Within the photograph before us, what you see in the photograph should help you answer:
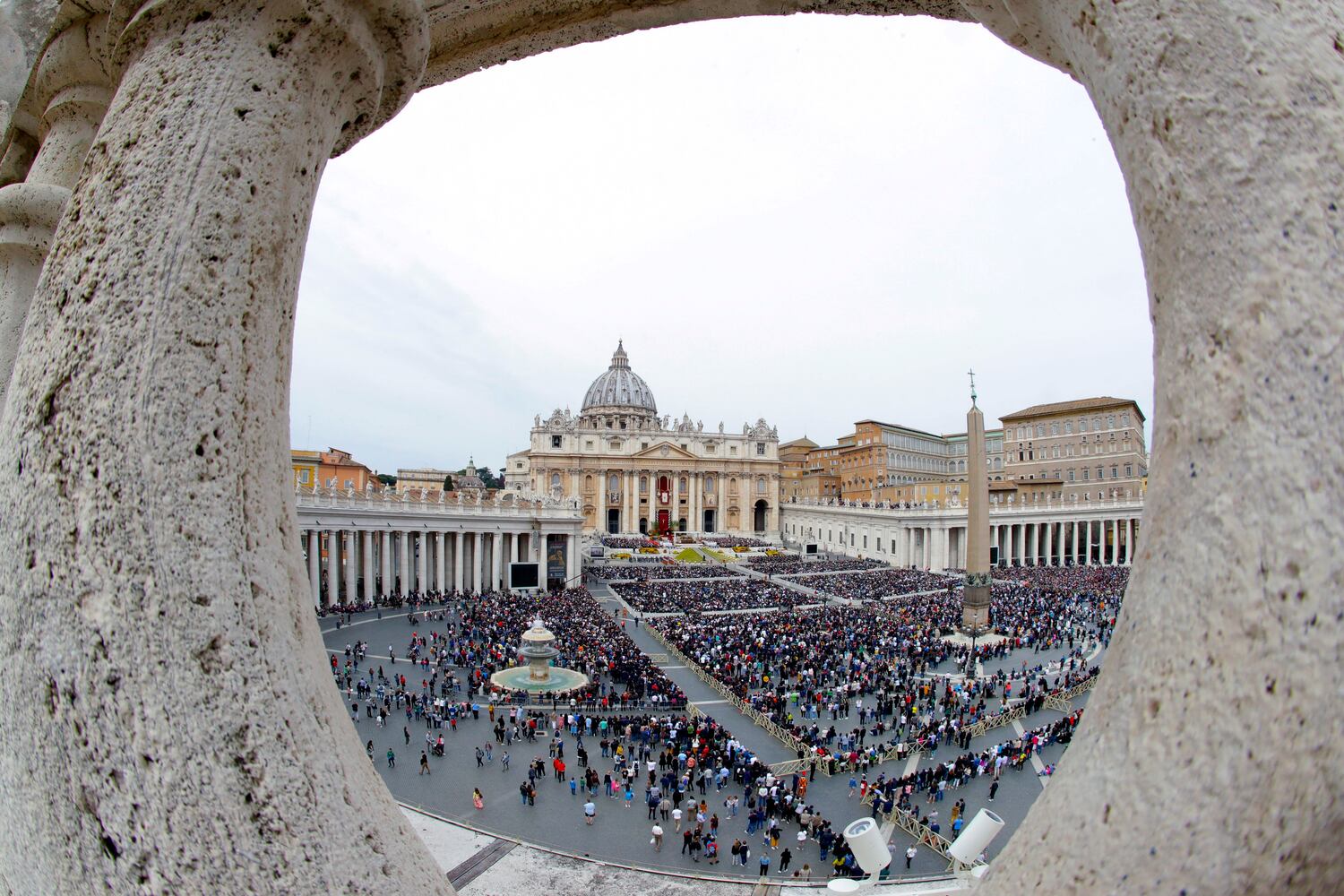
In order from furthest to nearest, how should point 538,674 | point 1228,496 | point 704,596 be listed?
point 704,596 → point 538,674 → point 1228,496

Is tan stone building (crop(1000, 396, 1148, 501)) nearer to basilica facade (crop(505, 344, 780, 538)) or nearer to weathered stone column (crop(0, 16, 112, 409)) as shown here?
basilica facade (crop(505, 344, 780, 538))

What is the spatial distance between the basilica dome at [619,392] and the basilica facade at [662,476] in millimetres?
18113

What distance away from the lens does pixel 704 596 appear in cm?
3756

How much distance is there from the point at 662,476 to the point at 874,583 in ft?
166

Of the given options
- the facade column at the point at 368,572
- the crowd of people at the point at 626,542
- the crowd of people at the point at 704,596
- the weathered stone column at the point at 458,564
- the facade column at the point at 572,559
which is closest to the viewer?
the crowd of people at the point at 704,596

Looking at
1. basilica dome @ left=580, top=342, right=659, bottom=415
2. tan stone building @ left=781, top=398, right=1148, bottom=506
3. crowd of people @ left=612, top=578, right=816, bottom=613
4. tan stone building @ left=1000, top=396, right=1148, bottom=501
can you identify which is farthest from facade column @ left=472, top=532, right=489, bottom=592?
basilica dome @ left=580, top=342, right=659, bottom=415

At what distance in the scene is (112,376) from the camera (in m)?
1.34

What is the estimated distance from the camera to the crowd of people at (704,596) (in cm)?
3506

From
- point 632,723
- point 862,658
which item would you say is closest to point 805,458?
point 862,658

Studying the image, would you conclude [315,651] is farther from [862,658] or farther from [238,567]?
[862,658]

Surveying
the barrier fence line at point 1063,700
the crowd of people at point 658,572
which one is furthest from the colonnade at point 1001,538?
the barrier fence line at point 1063,700

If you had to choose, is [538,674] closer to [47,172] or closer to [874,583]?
[47,172]

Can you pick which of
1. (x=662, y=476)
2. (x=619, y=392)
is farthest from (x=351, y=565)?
(x=619, y=392)

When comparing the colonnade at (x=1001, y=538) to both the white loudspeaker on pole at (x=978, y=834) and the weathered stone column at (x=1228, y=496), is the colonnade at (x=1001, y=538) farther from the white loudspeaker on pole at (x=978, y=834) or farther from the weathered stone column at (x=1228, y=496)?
the weathered stone column at (x=1228, y=496)
